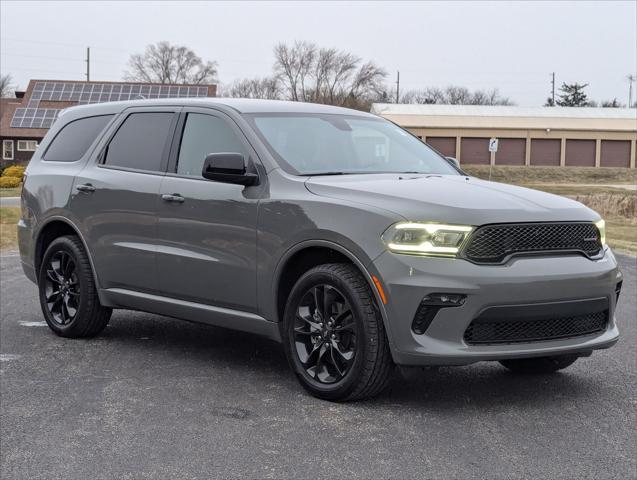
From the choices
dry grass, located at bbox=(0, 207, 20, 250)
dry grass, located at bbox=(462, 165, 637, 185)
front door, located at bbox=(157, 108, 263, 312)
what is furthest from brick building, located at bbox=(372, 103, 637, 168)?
front door, located at bbox=(157, 108, 263, 312)

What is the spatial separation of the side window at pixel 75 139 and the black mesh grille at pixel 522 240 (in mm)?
3759

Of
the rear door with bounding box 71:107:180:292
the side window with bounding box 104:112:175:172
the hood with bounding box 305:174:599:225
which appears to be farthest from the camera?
the side window with bounding box 104:112:175:172

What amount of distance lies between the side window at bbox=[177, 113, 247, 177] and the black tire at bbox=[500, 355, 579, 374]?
2.38m

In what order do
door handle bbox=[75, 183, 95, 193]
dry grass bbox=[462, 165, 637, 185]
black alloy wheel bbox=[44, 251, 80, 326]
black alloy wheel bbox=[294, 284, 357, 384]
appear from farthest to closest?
1. dry grass bbox=[462, 165, 637, 185]
2. black alloy wheel bbox=[44, 251, 80, 326]
3. door handle bbox=[75, 183, 95, 193]
4. black alloy wheel bbox=[294, 284, 357, 384]

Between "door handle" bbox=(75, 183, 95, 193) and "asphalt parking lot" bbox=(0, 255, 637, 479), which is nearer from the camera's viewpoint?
"asphalt parking lot" bbox=(0, 255, 637, 479)

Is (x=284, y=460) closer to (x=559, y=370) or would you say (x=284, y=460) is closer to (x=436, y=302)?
(x=436, y=302)

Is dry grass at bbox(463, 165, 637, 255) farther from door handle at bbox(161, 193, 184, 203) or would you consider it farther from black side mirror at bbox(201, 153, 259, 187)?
black side mirror at bbox(201, 153, 259, 187)

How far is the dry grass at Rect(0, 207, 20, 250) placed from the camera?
56.6 ft

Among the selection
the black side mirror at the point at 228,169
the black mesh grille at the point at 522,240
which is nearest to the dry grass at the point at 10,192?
the black side mirror at the point at 228,169

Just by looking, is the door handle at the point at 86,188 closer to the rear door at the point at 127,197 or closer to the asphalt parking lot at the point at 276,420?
the rear door at the point at 127,197

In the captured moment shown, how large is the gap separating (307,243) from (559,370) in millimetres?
2116

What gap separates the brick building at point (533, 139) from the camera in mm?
76875

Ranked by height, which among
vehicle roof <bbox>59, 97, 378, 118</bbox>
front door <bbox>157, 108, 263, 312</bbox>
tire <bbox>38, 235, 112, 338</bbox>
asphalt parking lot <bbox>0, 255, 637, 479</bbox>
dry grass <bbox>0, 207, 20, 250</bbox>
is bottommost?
dry grass <bbox>0, 207, 20, 250</bbox>

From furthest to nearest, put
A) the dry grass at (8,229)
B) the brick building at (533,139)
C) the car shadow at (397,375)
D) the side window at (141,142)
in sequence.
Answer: the brick building at (533,139), the dry grass at (8,229), the side window at (141,142), the car shadow at (397,375)
